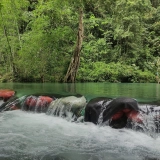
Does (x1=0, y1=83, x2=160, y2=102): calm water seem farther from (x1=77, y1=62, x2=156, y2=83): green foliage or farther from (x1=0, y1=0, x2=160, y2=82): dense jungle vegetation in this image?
(x1=77, y1=62, x2=156, y2=83): green foliage

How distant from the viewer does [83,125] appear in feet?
18.5

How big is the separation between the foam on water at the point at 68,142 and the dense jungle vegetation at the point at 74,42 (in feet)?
30.1

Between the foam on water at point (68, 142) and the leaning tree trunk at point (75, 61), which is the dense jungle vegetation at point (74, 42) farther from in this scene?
the foam on water at point (68, 142)

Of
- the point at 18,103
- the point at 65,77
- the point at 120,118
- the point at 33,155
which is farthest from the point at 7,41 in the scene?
the point at 33,155

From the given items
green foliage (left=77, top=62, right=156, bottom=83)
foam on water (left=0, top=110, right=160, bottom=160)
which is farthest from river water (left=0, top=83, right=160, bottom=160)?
green foliage (left=77, top=62, right=156, bottom=83)

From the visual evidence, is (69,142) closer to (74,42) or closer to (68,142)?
(68,142)

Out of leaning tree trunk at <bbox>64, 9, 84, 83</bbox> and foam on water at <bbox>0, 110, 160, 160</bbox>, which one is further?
leaning tree trunk at <bbox>64, 9, 84, 83</bbox>

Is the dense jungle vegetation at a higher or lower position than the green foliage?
higher

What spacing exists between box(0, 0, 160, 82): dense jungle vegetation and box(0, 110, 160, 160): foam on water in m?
9.18

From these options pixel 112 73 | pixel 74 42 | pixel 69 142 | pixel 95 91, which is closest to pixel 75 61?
pixel 74 42

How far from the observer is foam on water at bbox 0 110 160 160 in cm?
364

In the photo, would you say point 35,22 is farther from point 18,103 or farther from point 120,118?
point 120,118

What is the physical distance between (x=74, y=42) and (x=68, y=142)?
43.3ft

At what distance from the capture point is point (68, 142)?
436 cm
